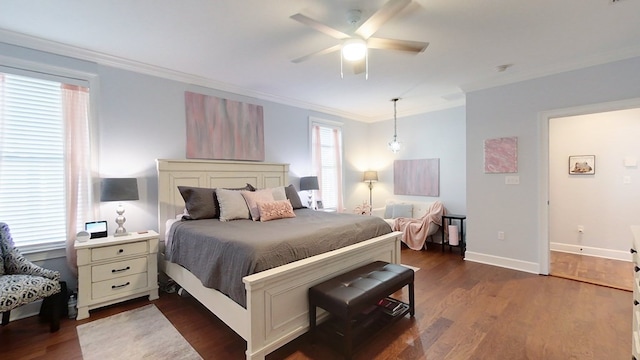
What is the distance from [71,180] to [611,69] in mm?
5865

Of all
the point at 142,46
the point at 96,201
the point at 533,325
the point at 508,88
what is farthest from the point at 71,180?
the point at 508,88

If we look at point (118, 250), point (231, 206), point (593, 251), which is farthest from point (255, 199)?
point (593, 251)

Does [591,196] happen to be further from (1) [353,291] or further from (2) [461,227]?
(1) [353,291]

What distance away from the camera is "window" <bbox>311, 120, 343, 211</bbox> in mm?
5176

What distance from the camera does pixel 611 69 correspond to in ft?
10.2

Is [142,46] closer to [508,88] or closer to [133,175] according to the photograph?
[133,175]

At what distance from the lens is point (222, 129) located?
12.9 feet

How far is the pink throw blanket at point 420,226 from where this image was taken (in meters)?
4.78

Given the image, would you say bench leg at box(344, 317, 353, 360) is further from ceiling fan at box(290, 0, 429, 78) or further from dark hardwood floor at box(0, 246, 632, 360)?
ceiling fan at box(290, 0, 429, 78)

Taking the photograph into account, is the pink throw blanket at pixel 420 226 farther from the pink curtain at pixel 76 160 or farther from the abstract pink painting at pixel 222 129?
the pink curtain at pixel 76 160

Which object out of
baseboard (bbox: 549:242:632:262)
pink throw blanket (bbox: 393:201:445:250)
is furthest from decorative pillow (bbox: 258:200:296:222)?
baseboard (bbox: 549:242:632:262)

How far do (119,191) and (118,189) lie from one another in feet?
0.07

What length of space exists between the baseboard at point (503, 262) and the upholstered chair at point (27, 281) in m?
4.77

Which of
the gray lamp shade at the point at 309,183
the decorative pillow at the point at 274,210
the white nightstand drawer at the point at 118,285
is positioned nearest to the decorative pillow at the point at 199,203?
the decorative pillow at the point at 274,210
